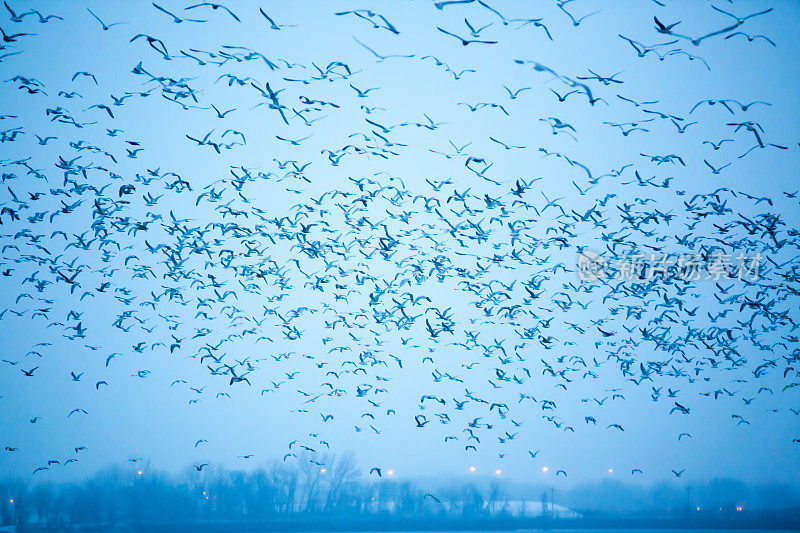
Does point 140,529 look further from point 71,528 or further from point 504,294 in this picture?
point 504,294

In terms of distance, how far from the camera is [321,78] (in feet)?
55.6

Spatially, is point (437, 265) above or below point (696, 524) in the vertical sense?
above

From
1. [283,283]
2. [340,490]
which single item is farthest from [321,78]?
[340,490]

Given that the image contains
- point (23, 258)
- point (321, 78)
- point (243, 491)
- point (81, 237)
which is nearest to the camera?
point (321, 78)

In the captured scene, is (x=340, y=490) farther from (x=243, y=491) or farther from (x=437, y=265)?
(x=437, y=265)

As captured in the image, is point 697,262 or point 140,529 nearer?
point 697,262

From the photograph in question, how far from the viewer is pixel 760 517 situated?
9488 cm

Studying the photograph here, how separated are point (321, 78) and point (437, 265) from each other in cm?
952

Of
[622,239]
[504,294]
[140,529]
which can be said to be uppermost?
[622,239]

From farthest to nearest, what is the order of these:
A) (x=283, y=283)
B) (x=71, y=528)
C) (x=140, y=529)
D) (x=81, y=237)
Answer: (x=140, y=529) < (x=71, y=528) < (x=283, y=283) < (x=81, y=237)

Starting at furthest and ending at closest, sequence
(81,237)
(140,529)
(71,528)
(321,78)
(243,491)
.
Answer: (243,491) < (140,529) < (71,528) < (81,237) < (321,78)

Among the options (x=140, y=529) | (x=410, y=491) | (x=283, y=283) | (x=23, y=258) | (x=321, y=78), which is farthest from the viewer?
(x=410, y=491)

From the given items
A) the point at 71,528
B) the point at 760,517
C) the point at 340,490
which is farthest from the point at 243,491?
the point at 760,517

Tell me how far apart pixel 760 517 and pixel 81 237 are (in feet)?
328
